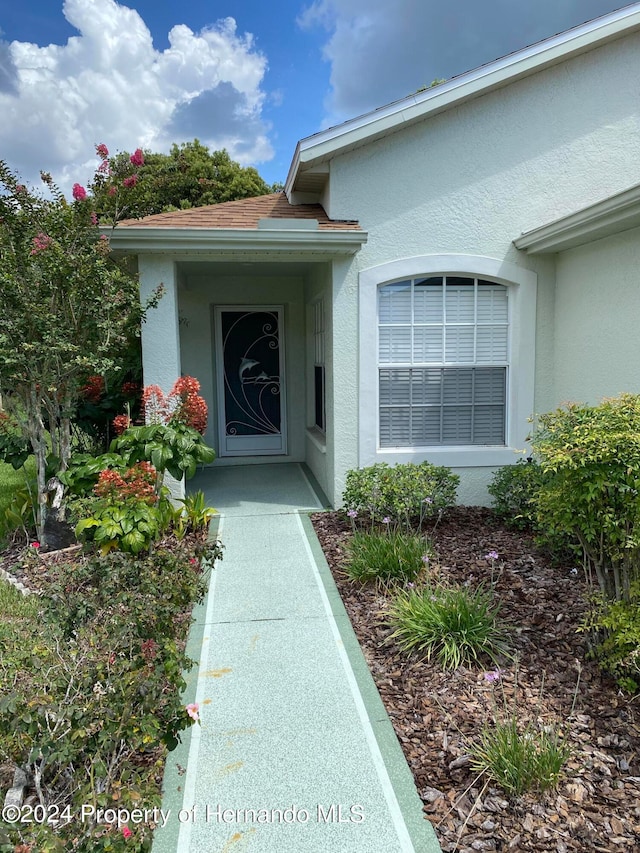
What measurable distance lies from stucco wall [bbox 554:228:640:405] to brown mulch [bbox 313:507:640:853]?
7.61 ft

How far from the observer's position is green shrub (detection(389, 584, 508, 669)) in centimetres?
373

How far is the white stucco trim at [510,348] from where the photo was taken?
22.6 feet

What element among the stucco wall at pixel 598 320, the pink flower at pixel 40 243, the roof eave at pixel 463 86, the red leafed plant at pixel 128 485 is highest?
the roof eave at pixel 463 86

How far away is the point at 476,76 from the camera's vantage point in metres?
6.52

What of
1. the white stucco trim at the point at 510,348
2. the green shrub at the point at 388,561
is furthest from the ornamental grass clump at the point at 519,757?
the white stucco trim at the point at 510,348

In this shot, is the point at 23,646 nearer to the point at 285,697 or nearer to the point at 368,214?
the point at 285,697

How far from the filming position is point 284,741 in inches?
121

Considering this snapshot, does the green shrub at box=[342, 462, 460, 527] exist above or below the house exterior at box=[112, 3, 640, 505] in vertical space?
below

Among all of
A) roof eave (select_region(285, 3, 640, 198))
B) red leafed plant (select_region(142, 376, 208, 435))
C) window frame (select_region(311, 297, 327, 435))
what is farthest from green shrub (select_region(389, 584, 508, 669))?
roof eave (select_region(285, 3, 640, 198))

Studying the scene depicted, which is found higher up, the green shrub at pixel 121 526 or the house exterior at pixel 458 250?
the house exterior at pixel 458 250

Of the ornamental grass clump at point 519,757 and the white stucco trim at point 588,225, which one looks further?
the white stucco trim at point 588,225

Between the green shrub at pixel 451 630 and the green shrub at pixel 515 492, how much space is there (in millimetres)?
2548

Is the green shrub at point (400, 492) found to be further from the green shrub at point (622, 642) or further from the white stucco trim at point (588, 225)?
the white stucco trim at point (588, 225)

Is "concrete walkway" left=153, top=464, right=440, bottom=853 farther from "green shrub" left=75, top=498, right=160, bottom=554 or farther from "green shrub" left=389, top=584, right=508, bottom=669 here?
"green shrub" left=75, top=498, right=160, bottom=554
